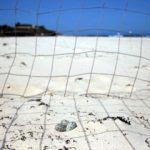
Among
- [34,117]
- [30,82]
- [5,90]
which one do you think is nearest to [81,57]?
[30,82]

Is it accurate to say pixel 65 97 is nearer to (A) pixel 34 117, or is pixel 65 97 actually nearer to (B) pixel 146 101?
(A) pixel 34 117

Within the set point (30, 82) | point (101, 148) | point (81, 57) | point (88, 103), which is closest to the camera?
point (101, 148)

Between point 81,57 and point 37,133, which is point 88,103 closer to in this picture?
point 37,133

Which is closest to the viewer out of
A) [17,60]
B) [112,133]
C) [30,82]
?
[112,133]

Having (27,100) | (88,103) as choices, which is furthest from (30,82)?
(88,103)

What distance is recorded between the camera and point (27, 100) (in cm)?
414

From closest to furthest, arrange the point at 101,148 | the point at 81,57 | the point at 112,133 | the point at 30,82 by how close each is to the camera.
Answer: the point at 101,148 → the point at 112,133 → the point at 30,82 → the point at 81,57

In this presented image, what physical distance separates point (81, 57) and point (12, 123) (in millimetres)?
5487

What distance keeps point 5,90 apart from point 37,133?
1.80m

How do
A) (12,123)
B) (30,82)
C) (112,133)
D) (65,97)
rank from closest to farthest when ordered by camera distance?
(112,133), (12,123), (65,97), (30,82)

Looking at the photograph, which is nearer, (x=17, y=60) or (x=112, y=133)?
(x=112, y=133)

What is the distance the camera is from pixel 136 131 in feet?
10.0

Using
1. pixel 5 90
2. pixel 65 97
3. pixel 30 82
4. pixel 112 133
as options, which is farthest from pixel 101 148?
pixel 30 82

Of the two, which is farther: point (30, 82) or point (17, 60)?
point (17, 60)
